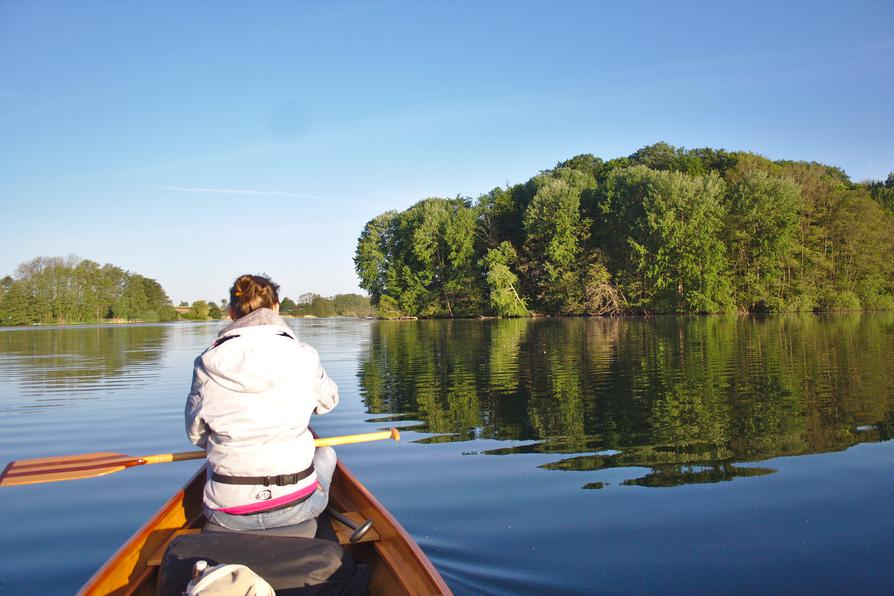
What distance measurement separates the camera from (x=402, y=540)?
300 cm

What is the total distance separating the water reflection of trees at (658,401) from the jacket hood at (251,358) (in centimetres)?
354

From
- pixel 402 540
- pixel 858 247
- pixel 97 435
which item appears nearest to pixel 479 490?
pixel 402 540

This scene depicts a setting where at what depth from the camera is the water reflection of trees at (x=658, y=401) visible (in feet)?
20.3

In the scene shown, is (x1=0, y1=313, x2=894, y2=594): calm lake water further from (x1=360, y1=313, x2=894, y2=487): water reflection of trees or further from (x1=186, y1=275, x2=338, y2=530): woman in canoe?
(x1=186, y1=275, x2=338, y2=530): woman in canoe

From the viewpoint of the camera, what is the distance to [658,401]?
8820 millimetres

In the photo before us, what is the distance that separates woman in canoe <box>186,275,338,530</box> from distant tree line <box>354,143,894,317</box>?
1575 inches

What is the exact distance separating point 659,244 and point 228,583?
136 ft

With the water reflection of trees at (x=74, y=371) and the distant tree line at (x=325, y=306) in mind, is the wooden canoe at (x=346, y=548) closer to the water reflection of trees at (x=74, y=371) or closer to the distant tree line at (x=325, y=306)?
the water reflection of trees at (x=74, y=371)

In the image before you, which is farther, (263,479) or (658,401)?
(658,401)

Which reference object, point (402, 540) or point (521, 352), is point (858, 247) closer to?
point (521, 352)

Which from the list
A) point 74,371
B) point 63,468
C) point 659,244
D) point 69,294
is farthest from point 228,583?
point 69,294

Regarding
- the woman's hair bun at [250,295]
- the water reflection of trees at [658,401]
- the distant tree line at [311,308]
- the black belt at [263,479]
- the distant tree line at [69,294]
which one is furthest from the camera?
the distant tree line at [311,308]

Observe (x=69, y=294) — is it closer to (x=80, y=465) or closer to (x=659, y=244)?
(x=659, y=244)

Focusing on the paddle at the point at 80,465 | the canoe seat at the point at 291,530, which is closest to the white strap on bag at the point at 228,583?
the canoe seat at the point at 291,530
